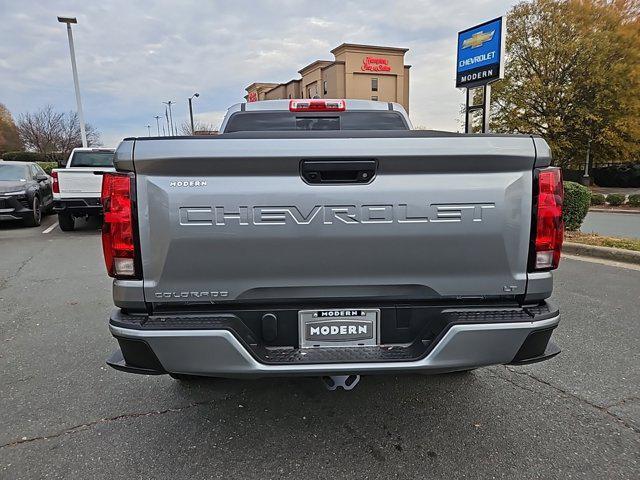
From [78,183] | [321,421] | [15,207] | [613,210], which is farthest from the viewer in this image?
[613,210]

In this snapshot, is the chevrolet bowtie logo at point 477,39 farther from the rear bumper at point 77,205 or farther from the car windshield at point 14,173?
the car windshield at point 14,173

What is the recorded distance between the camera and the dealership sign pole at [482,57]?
11.2m

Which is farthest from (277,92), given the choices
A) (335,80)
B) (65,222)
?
(65,222)

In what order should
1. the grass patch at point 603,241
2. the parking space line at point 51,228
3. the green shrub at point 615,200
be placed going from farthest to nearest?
the green shrub at point 615,200 → the parking space line at point 51,228 → the grass patch at point 603,241

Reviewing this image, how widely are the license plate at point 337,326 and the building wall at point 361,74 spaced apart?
55.1 metres

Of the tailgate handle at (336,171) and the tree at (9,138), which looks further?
the tree at (9,138)

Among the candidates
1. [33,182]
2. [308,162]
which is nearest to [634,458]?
[308,162]

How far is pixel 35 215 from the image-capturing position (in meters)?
11.0

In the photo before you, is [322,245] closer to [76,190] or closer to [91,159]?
[76,190]

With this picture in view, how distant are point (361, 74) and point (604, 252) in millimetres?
54874

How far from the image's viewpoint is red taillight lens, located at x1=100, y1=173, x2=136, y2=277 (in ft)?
6.77

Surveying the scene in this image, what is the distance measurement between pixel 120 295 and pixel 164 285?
0.22m

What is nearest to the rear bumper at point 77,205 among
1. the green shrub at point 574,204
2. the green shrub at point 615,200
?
the green shrub at point 574,204

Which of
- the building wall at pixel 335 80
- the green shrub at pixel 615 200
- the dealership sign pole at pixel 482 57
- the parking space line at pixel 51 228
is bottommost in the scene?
the green shrub at pixel 615 200
